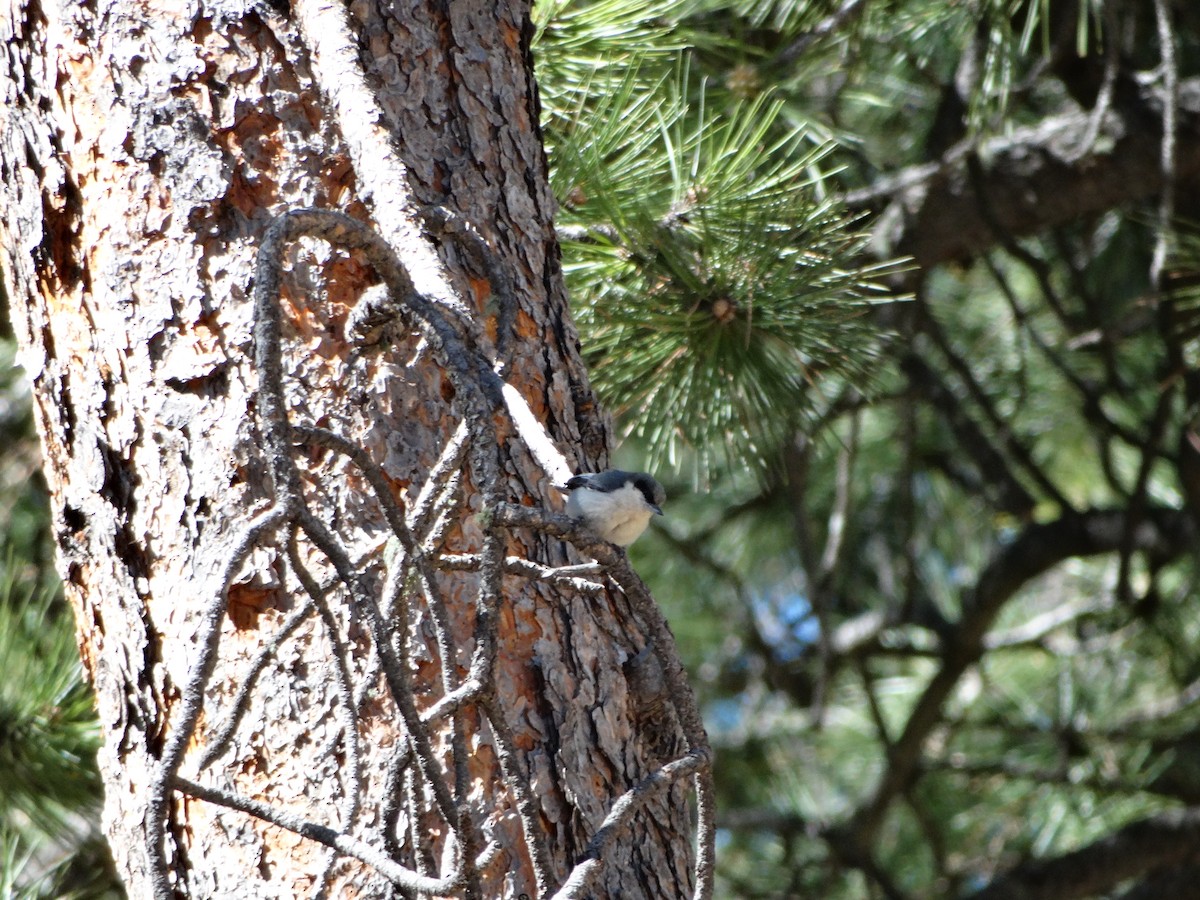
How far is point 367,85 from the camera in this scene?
1.03 m

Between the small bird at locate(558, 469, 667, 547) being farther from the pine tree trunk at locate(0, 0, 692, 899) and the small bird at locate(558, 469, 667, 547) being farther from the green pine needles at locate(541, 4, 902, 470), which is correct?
the green pine needles at locate(541, 4, 902, 470)

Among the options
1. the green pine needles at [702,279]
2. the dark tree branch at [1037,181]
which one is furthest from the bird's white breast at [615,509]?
the dark tree branch at [1037,181]

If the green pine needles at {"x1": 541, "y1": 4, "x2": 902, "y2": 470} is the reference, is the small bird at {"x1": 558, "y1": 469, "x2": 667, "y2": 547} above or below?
below

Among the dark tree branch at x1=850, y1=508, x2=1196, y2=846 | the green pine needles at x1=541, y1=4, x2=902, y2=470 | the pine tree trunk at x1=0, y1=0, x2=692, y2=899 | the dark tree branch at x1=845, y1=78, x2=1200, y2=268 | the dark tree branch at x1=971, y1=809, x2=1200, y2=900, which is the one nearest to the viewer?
the pine tree trunk at x1=0, y1=0, x2=692, y2=899

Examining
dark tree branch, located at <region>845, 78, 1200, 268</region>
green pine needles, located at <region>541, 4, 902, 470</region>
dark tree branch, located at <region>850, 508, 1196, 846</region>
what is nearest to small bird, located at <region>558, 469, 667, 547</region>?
green pine needles, located at <region>541, 4, 902, 470</region>

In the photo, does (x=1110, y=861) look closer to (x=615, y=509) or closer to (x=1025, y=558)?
(x=1025, y=558)

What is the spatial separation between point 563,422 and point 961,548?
114 inches

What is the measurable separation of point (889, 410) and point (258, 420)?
2695 mm

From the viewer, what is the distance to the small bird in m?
1.07

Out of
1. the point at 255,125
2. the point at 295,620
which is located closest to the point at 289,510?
the point at 295,620

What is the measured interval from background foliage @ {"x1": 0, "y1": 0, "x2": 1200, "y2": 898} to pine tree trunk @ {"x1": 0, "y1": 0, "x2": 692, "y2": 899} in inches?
16.7

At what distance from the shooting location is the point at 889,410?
3.46m

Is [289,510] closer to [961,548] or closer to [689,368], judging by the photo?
[689,368]

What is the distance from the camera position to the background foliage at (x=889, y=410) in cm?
156
